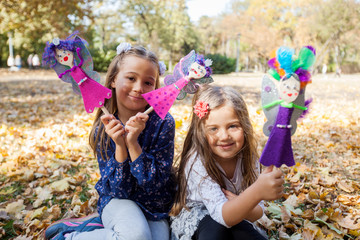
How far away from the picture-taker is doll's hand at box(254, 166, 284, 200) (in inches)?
57.9

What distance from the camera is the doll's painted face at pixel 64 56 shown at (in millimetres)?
1884

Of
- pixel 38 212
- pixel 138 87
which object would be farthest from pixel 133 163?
pixel 38 212

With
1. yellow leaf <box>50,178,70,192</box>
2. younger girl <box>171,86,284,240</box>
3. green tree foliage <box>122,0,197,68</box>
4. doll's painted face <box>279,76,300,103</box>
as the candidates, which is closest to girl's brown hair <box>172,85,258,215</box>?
younger girl <box>171,86,284,240</box>

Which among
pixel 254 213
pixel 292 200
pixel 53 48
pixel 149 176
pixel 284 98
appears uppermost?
pixel 53 48

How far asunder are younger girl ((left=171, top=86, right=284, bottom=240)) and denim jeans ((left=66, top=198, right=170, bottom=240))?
0.12 metres

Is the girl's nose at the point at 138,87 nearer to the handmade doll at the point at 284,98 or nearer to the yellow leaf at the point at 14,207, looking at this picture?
the handmade doll at the point at 284,98

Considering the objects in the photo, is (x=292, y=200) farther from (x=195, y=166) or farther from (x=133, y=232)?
(x=133, y=232)

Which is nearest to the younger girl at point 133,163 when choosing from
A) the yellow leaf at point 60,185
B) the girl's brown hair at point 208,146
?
the girl's brown hair at point 208,146

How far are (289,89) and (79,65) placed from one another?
1285 mm

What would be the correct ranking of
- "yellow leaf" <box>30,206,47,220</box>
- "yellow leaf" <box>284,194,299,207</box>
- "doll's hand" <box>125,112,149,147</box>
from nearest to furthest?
"doll's hand" <box>125,112,149,147</box>
"yellow leaf" <box>30,206,47,220</box>
"yellow leaf" <box>284,194,299,207</box>

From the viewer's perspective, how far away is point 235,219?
165cm

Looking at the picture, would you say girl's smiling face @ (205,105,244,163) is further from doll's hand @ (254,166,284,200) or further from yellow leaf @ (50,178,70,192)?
yellow leaf @ (50,178,70,192)

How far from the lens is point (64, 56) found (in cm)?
189

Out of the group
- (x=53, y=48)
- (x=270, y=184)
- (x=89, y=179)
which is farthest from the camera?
(x=89, y=179)
